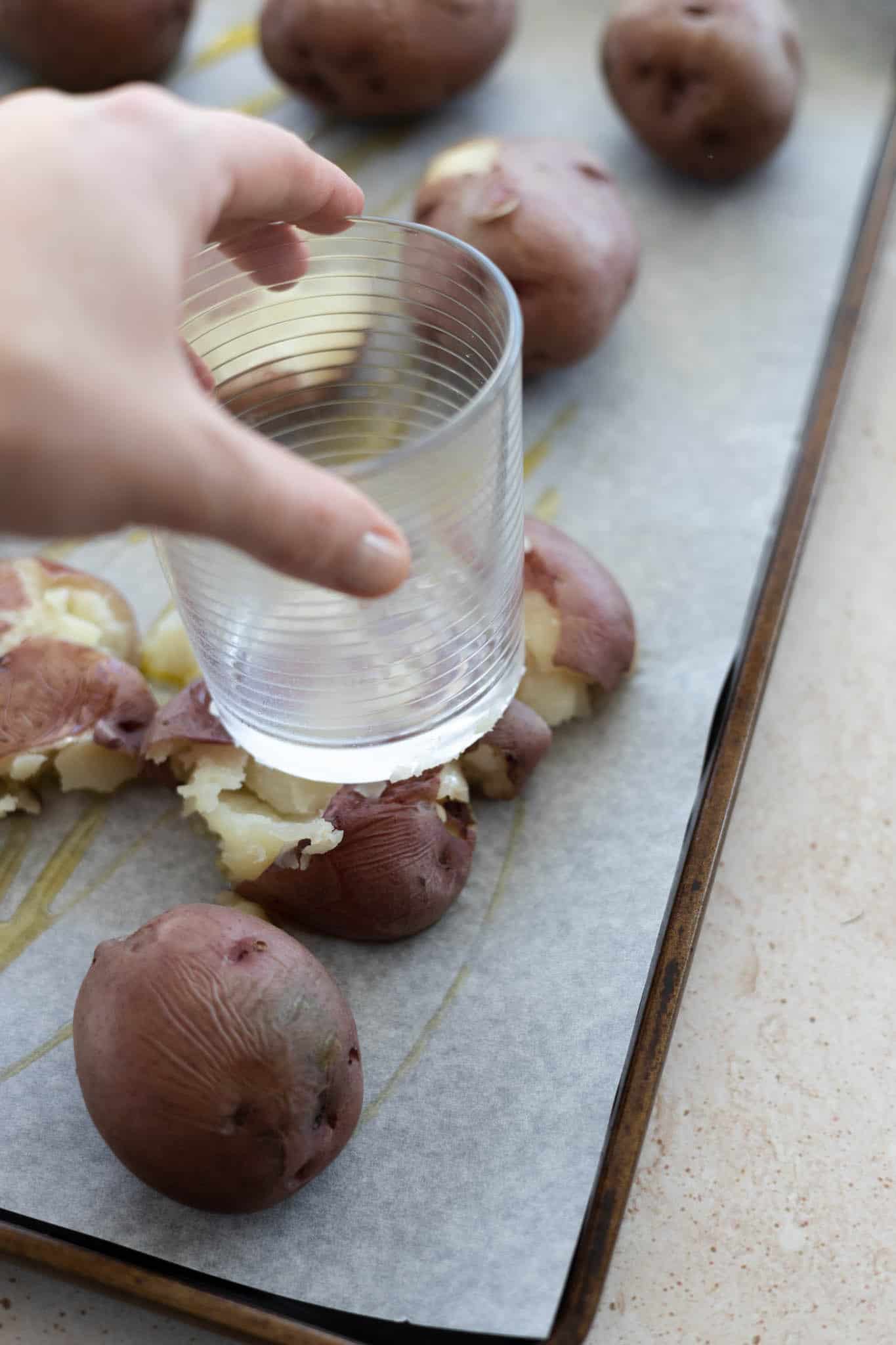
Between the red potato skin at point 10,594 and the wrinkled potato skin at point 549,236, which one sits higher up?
the wrinkled potato skin at point 549,236

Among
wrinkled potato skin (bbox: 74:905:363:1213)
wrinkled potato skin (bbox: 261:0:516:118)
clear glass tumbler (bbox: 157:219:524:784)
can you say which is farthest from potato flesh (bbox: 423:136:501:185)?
wrinkled potato skin (bbox: 74:905:363:1213)

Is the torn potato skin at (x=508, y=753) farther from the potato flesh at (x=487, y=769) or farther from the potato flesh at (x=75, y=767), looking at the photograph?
the potato flesh at (x=75, y=767)

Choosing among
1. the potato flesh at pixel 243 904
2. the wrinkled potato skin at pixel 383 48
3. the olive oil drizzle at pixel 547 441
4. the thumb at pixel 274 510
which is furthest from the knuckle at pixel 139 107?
the wrinkled potato skin at pixel 383 48

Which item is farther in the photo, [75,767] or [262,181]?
[75,767]

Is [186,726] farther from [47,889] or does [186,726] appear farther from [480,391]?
[480,391]

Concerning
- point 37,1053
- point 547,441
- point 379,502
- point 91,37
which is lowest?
point 37,1053

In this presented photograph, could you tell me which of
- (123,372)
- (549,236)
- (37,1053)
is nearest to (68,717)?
(37,1053)
